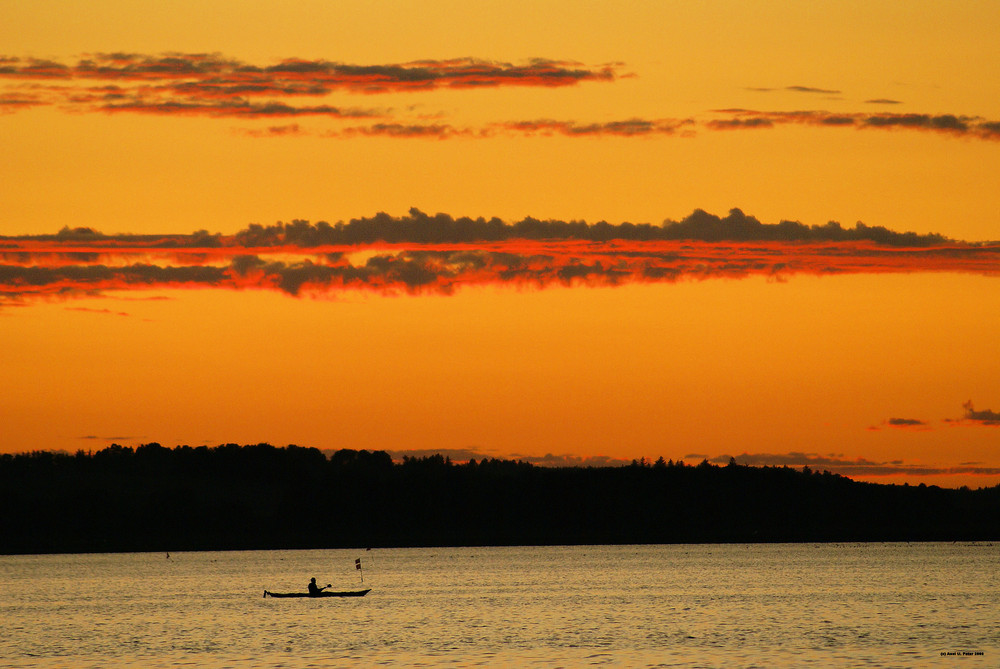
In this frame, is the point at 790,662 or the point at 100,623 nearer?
the point at 790,662

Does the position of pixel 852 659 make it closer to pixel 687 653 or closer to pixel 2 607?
pixel 687 653

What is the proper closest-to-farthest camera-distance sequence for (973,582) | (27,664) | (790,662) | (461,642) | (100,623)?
(790,662)
(27,664)
(461,642)
(100,623)
(973,582)

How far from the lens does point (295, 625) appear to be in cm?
12581

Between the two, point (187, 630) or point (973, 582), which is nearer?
point (187, 630)

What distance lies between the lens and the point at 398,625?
12575 cm

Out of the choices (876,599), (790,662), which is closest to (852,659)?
(790,662)

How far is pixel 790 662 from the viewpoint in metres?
89.3

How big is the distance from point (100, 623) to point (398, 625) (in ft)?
95.6

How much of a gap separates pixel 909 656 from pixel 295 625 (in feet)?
180

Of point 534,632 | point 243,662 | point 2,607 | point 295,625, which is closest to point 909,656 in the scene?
point 534,632

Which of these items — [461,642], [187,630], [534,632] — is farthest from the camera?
[187,630]

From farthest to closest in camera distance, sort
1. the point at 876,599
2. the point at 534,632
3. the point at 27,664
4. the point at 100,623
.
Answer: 1. the point at 876,599
2. the point at 100,623
3. the point at 534,632
4. the point at 27,664

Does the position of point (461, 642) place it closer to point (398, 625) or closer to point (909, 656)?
point (398, 625)

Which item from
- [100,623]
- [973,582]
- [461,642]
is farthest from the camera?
[973,582]
